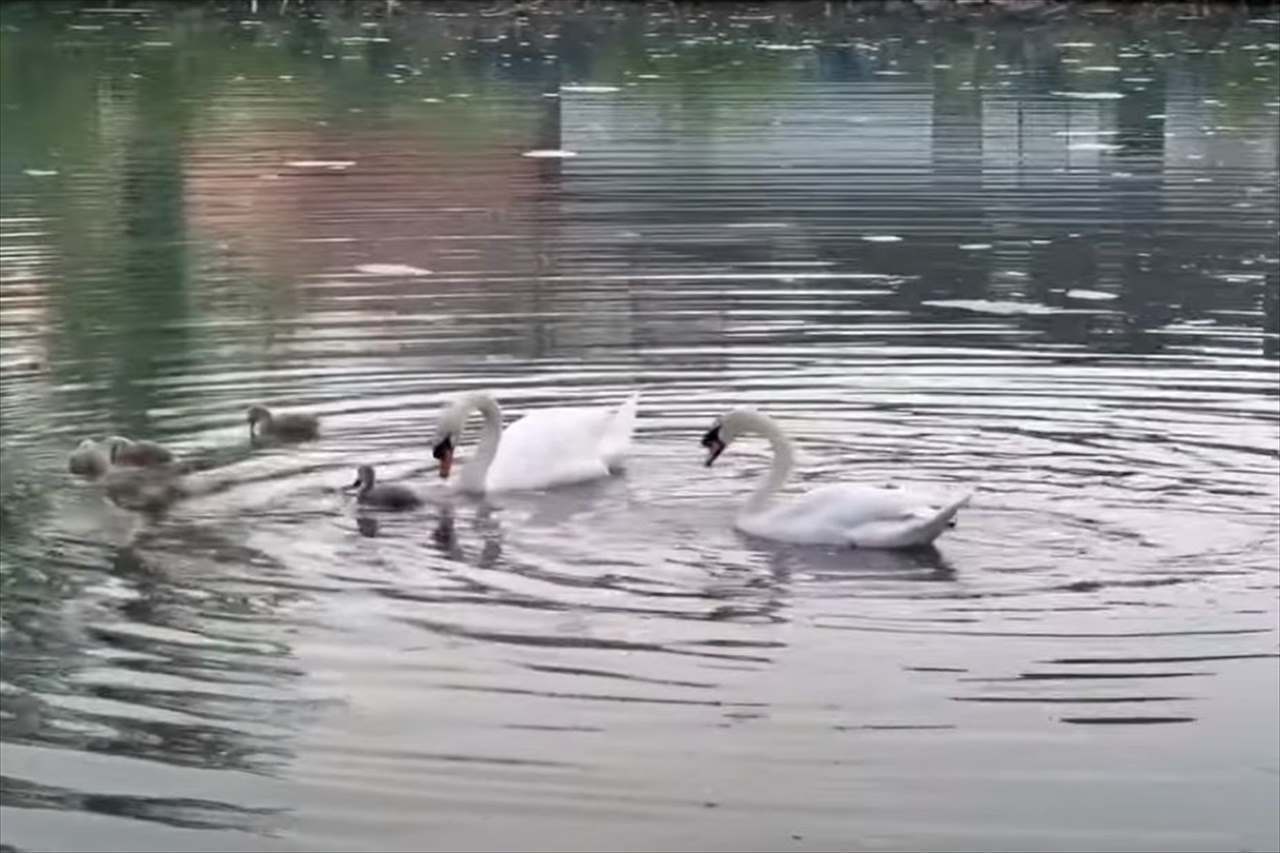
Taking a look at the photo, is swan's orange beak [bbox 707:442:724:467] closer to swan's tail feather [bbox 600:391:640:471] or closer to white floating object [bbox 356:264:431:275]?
swan's tail feather [bbox 600:391:640:471]

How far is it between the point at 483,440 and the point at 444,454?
0.18 m

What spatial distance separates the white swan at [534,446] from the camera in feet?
35.9

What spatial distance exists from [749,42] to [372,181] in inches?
891

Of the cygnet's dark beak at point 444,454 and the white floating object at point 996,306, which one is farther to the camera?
the white floating object at point 996,306

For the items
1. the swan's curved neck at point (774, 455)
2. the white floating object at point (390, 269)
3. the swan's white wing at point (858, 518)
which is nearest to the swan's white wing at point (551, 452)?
the swan's curved neck at point (774, 455)

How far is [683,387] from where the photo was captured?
12.8 metres

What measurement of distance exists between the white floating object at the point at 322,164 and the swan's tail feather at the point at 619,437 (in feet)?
41.2

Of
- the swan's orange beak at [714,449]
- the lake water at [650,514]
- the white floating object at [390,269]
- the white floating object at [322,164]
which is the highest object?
the white floating object at [322,164]

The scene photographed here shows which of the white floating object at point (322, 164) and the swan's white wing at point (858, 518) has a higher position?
the white floating object at point (322, 164)

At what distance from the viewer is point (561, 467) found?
36.1 feet

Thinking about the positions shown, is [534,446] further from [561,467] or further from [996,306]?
[996,306]

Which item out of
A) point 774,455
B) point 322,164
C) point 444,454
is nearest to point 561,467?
point 444,454

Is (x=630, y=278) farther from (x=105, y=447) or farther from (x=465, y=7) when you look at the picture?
(x=465, y=7)

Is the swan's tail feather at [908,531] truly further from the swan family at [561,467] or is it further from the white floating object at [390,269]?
the white floating object at [390,269]
